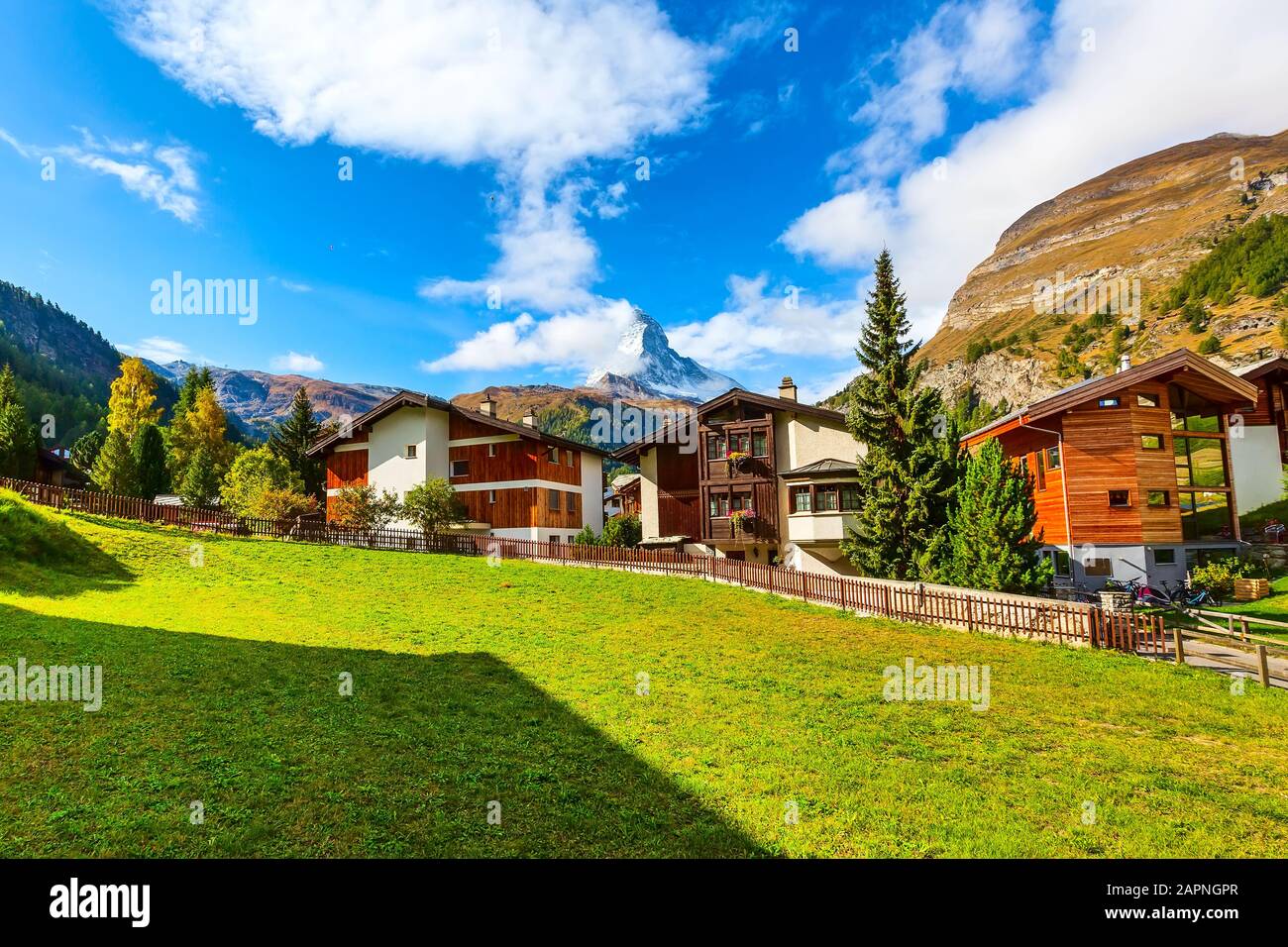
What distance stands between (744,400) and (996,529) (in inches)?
649

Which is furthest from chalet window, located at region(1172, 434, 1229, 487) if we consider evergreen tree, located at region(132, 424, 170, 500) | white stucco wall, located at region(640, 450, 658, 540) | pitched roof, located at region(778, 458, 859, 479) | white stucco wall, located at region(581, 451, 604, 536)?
evergreen tree, located at region(132, 424, 170, 500)

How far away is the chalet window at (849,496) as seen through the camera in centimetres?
3159

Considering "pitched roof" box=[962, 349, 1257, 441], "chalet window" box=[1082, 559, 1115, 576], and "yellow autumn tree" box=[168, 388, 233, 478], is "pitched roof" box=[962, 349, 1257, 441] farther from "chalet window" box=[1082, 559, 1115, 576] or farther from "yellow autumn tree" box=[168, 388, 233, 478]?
"yellow autumn tree" box=[168, 388, 233, 478]

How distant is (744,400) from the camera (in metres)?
35.2

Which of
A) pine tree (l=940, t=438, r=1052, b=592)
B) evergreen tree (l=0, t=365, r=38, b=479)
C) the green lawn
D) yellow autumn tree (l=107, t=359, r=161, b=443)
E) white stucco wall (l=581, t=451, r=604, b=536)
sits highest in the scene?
yellow autumn tree (l=107, t=359, r=161, b=443)

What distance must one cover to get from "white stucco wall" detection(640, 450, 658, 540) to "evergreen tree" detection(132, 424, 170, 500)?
39517 mm

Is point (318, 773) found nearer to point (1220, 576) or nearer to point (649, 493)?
point (649, 493)

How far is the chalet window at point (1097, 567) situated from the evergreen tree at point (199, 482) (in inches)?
2262

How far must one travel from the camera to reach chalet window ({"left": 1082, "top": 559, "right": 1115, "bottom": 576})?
2591cm
